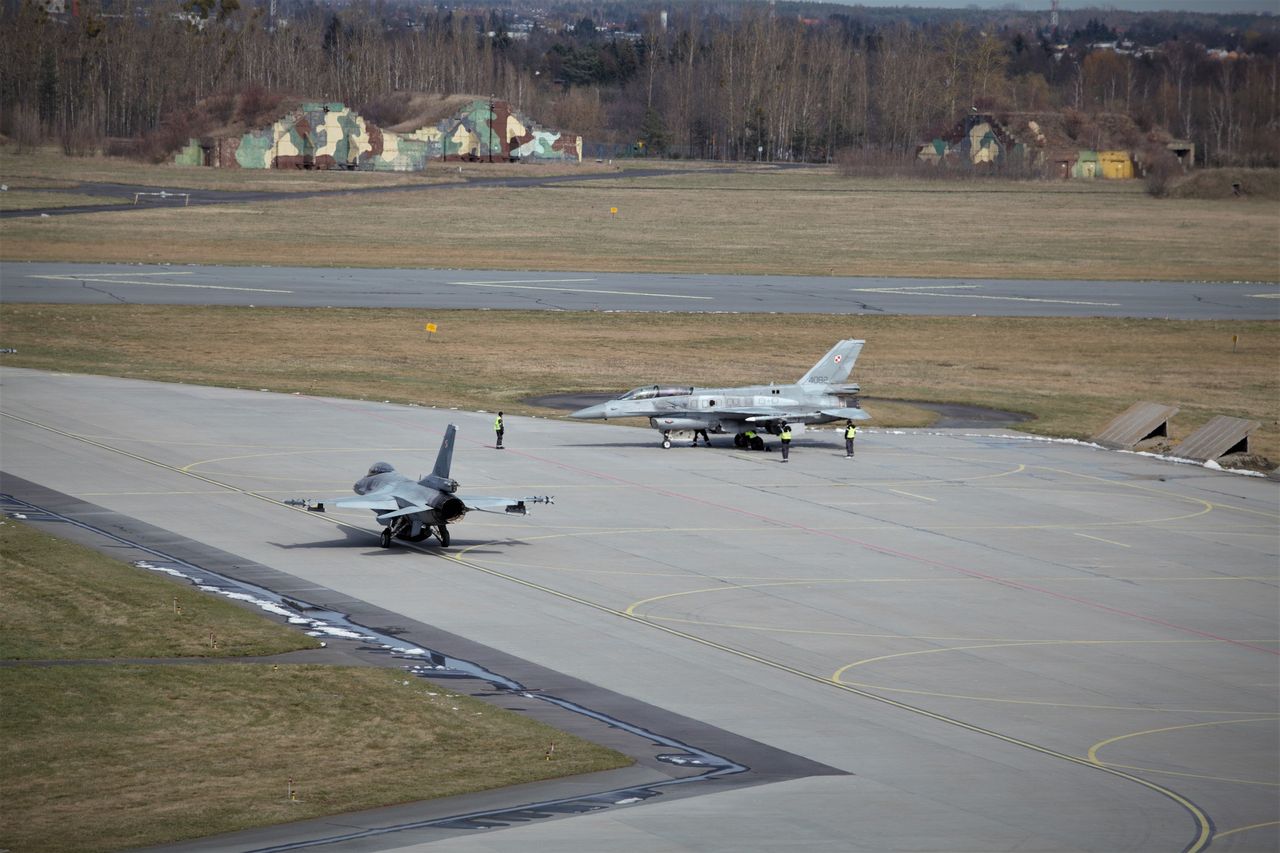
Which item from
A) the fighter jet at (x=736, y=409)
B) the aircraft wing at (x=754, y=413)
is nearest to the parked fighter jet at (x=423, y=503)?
the fighter jet at (x=736, y=409)

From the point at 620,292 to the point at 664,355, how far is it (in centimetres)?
2975

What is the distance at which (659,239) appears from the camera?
16600 cm

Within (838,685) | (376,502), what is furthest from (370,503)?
(838,685)

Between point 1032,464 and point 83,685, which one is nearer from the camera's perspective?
point 83,685

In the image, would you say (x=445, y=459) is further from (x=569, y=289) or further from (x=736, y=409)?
(x=569, y=289)

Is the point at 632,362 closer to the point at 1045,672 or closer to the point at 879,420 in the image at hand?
the point at 879,420

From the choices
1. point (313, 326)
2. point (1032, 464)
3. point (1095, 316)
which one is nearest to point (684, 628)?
point (1032, 464)

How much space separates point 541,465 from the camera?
61938mm

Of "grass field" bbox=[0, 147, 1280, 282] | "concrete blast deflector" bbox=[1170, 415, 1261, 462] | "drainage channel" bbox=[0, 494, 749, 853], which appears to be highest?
"grass field" bbox=[0, 147, 1280, 282]

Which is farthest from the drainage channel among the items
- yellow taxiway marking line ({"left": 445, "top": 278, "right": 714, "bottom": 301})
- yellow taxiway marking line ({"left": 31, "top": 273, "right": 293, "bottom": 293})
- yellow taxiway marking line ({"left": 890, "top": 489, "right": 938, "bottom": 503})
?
yellow taxiway marking line ({"left": 445, "top": 278, "right": 714, "bottom": 301})

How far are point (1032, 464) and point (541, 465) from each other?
2095 centimetres

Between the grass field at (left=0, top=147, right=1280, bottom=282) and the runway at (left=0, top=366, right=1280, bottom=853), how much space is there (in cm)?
6931

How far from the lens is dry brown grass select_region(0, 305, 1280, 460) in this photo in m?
82.1

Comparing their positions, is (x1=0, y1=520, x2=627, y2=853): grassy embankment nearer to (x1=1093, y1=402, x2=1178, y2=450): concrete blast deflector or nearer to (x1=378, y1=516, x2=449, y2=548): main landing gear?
(x1=378, y1=516, x2=449, y2=548): main landing gear
